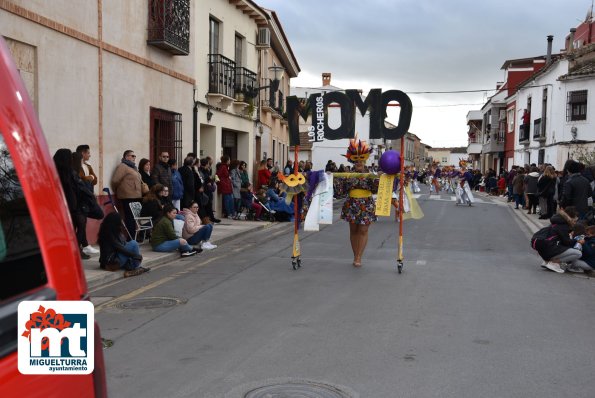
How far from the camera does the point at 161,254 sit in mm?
10586

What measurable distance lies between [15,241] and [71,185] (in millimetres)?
→ 7950

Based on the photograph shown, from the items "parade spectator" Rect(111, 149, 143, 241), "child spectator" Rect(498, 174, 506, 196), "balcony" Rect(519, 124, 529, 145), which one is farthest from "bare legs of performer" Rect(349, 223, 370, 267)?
"balcony" Rect(519, 124, 529, 145)

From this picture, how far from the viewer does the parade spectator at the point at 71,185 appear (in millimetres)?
9070

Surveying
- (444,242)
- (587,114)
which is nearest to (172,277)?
(444,242)

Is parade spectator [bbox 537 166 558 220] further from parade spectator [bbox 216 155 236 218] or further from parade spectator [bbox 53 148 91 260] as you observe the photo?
→ parade spectator [bbox 53 148 91 260]

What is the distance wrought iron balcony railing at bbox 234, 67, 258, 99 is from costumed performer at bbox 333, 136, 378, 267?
11.0 metres

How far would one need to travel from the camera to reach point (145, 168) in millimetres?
12852

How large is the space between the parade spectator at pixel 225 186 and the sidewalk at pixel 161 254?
432mm

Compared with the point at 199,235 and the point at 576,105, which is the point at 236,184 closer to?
the point at 199,235

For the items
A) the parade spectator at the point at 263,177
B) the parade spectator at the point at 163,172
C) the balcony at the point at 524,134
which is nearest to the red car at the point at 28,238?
the parade spectator at the point at 163,172

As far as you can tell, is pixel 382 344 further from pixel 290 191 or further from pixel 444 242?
pixel 444 242

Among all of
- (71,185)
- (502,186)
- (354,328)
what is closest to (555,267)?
(354,328)

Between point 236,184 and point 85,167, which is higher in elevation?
point 85,167

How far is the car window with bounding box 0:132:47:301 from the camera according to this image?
1702 mm
